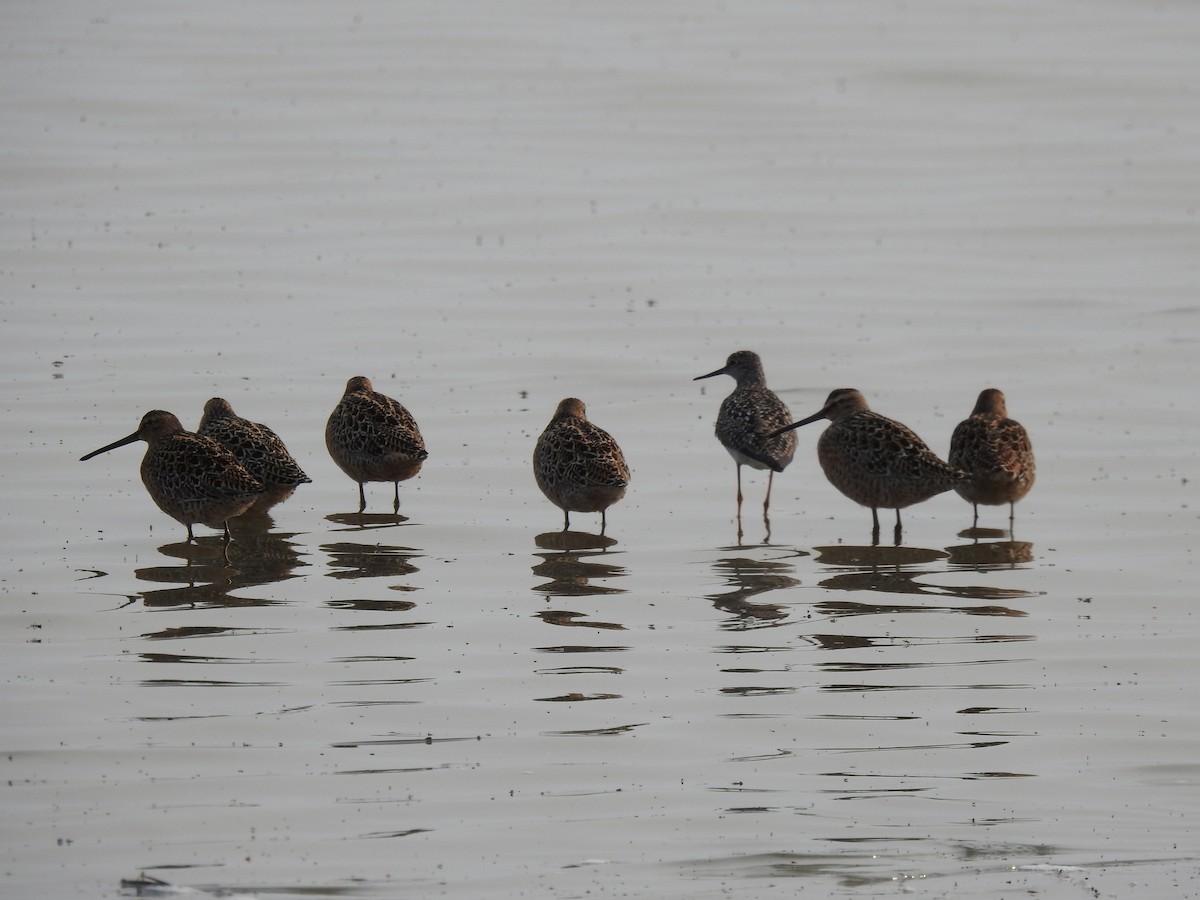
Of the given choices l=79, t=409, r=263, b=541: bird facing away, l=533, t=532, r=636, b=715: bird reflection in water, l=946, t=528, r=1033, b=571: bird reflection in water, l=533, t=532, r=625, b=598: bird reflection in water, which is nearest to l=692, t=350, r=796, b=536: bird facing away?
l=533, t=532, r=625, b=598: bird reflection in water

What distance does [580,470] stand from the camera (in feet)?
38.5

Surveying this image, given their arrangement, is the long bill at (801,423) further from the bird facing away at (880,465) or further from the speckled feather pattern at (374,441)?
the speckled feather pattern at (374,441)

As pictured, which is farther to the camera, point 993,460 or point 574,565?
point 993,460

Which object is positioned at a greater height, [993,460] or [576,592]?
[993,460]

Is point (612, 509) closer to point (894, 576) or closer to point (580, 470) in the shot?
point (580, 470)

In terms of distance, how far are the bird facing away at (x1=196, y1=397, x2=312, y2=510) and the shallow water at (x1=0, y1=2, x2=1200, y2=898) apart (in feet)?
1.06

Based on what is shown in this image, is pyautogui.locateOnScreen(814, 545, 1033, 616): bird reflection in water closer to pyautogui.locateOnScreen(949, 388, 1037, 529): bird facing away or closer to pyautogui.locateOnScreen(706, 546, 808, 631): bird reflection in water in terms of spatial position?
pyautogui.locateOnScreen(706, 546, 808, 631): bird reflection in water

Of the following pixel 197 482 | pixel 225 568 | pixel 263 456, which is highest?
pixel 263 456

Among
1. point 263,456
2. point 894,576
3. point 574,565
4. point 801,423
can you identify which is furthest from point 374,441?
point 894,576

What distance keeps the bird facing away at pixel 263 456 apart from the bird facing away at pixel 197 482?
8.9 inches

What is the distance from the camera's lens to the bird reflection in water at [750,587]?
32.5ft

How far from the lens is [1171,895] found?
6727mm

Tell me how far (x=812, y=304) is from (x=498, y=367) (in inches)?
154

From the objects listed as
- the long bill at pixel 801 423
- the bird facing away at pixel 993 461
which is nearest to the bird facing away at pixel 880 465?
the bird facing away at pixel 993 461
